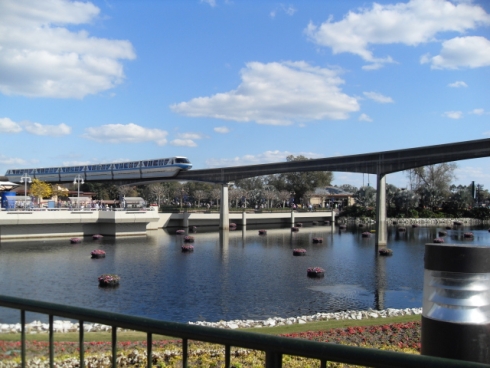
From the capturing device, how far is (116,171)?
92875mm

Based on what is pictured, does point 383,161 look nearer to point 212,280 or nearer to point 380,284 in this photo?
point 380,284

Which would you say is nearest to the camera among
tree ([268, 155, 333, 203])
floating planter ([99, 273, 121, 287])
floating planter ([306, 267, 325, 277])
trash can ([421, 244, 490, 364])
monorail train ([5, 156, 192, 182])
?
trash can ([421, 244, 490, 364])

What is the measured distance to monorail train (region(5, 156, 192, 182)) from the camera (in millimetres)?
85062

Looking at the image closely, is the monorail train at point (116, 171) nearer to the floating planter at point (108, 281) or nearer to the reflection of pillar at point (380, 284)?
the reflection of pillar at point (380, 284)

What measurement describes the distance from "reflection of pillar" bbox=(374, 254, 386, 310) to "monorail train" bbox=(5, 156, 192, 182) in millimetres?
49543

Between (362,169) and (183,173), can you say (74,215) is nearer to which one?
(183,173)

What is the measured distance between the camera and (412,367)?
2662 millimetres

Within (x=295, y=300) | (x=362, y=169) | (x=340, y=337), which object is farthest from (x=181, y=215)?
(x=340, y=337)

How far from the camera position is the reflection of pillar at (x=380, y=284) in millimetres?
24531

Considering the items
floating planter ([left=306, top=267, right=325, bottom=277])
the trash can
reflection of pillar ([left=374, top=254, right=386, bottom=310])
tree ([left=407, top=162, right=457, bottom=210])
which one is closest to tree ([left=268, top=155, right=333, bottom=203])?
tree ([left=407, top=162, right=457, bottom=210])

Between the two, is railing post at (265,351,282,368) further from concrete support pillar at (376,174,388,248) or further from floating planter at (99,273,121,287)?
concrete support pillar at (376,174,388,248)

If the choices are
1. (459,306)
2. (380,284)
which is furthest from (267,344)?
(380,284)

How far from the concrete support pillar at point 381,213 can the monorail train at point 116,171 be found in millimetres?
38332

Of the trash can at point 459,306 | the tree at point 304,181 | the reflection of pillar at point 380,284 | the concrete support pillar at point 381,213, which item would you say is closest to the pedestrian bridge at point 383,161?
the concrete support pillar at point 381,213
